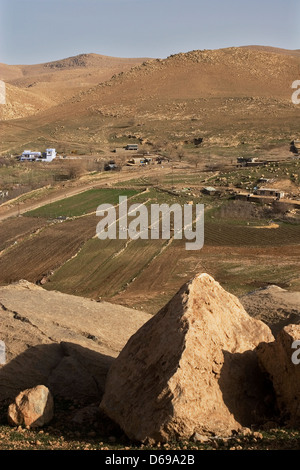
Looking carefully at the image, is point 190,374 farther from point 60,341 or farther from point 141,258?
point 141,258

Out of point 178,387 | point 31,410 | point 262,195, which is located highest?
point 178,387

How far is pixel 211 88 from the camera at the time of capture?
387 feet

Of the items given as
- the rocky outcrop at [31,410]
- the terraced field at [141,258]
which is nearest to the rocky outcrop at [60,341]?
the rocky outcrop at [31,410]

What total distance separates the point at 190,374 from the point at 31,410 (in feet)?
10.8

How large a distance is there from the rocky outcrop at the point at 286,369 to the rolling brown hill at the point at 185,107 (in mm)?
77742

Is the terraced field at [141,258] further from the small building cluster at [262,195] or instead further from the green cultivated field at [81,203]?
the small building cluster at [262,195]

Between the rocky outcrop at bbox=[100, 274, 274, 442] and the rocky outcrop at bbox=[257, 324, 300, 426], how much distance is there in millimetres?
451

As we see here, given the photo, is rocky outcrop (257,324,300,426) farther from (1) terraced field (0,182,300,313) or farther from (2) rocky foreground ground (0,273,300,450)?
(1) terraced field (0,182,300,313)

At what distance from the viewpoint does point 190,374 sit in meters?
10.1

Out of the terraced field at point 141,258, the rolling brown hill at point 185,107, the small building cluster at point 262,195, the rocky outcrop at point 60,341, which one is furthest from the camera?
the rolling brown hill at point 185,107

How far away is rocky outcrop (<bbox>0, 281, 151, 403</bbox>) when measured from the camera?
1284cm

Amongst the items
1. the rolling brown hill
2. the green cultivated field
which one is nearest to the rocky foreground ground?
the green cultivated field

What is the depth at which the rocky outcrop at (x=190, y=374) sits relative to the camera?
32.2 ft

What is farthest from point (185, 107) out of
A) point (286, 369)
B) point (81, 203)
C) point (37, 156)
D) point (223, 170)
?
point (286, 369)
